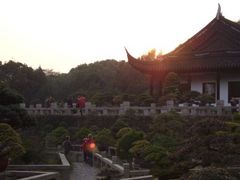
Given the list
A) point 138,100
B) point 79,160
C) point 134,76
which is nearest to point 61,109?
point 138,100

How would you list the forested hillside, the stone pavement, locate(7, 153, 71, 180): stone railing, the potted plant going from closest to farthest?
the potted plant < locate(7, 153, 71, 180): stone railing < the stone pavement < the forested hillside

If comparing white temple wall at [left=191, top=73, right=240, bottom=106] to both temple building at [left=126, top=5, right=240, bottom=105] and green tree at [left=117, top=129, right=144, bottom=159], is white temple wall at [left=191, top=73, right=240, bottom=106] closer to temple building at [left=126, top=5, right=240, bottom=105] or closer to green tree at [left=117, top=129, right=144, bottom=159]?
temple building at [left=126, top=5, right=240, bottom=105]

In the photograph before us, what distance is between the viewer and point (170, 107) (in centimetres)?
A: 2173

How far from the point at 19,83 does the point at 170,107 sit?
100 feet

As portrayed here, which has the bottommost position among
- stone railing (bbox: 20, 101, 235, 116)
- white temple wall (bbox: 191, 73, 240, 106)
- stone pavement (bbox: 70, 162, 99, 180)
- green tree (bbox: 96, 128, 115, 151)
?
stone pavement (bbox: 70, 162, 99, 180)

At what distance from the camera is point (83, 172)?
17391 millimetres

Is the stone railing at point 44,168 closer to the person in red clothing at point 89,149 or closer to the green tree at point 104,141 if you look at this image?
the person in red clothing at point 89,149

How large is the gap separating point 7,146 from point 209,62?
15.3m

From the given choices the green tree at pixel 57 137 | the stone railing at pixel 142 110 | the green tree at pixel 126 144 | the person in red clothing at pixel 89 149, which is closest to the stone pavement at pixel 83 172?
the person in red clothing at pixel 89 149

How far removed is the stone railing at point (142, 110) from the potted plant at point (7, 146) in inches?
366

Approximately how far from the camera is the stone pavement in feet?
52.6

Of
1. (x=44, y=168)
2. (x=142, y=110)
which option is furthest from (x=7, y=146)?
(x=142, y=110)

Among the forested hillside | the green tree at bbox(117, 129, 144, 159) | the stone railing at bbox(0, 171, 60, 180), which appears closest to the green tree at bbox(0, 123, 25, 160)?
the stone railing at bbox(0, 171, 60, 180)

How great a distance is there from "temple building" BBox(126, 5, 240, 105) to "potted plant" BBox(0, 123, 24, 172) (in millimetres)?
14126
